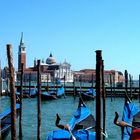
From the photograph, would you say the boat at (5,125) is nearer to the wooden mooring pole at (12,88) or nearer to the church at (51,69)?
the wooden mooring pole at (12,88)

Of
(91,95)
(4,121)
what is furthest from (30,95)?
(4,121)

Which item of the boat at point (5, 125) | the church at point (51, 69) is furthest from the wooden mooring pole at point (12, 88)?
the church at point (51, 69)

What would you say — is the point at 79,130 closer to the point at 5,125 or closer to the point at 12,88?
the point at 5,125

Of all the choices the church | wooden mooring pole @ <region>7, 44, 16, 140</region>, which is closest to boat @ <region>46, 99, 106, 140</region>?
wooden mooring pole @ <region>7, 44, 16, 140</region>

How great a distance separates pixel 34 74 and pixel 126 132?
303 feet

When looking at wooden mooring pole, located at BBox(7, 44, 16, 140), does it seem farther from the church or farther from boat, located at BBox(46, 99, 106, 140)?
the church

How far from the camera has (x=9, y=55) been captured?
9.70 metres

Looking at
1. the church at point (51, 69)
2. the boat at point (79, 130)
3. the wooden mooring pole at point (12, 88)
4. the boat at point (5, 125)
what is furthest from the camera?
the church at point (51, 69)

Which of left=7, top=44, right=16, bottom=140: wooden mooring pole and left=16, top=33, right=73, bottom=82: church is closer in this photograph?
left=7, top=44, right=16, bottom=140: wooden mooring pole

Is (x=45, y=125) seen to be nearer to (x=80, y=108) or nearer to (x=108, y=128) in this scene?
(x=108, y=128)

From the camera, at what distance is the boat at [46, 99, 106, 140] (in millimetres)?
12059

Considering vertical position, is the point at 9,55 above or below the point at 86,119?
above

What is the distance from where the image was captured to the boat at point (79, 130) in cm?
1206

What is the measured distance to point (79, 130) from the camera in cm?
1290
